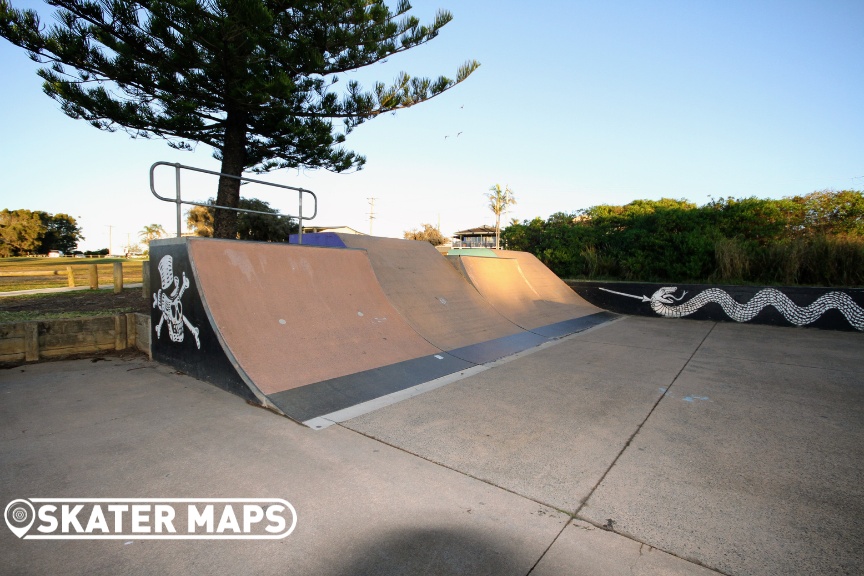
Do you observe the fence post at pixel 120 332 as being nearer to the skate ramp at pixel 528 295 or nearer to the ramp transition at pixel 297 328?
the ramp transition at pixel 297 328

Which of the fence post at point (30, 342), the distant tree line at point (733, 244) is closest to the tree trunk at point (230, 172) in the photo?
the fence post at point (30, 342)

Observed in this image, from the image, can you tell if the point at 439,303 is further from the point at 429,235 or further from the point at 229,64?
the point at 429,235

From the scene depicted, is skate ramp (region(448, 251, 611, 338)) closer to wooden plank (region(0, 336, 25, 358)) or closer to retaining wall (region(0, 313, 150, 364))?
retaining wall (region(0, 313, 150, 364))

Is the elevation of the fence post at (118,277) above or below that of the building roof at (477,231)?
below

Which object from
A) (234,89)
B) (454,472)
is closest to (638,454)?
(454,472)

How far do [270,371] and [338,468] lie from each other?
1556 mm

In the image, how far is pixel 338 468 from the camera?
238cm

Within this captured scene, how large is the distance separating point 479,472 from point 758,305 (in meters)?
8.92

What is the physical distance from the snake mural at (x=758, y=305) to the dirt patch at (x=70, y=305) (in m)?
9.94

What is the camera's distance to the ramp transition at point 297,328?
3631mm

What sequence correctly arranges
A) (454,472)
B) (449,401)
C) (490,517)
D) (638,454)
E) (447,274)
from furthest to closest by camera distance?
(447,274), (449,401), (638,454), (454,472), (490,517)

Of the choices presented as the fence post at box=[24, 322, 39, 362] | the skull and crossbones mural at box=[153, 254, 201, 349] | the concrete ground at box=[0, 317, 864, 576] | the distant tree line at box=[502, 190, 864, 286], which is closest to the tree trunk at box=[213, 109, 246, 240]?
the skull and crossbones mural at box=[153, 254, 201, 349]

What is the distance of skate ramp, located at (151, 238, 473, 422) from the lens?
3.59 metres

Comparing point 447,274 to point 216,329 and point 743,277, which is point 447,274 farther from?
point 743,277
